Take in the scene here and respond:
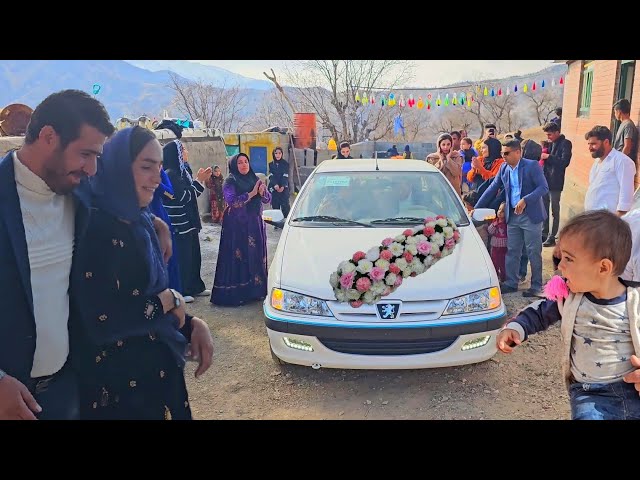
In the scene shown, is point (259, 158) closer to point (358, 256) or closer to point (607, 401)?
point (358, 256)

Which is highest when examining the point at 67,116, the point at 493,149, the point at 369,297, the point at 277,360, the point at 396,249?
the point at 67,116

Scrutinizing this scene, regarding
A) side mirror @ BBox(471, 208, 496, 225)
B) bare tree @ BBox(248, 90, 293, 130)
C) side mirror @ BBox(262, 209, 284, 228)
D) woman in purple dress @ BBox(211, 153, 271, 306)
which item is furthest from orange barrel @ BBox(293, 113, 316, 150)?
side mirror @ BBox(471, 208, 496, 225)

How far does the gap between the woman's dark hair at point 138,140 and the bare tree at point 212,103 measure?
0.89 metres

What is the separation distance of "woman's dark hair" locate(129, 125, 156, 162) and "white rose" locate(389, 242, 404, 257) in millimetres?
1336

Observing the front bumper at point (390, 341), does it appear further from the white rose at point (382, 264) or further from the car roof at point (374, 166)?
the car roof at point (374, 166)

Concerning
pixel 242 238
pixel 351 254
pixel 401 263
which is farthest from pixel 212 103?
pixel 401 263

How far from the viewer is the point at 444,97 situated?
123 inches

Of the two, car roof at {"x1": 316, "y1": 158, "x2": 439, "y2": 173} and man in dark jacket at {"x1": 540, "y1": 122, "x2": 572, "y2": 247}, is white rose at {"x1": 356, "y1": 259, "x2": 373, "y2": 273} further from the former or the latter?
man in dark jacket at {"x1": 540, "y1": 122, "x2": 572, "y2": 247}

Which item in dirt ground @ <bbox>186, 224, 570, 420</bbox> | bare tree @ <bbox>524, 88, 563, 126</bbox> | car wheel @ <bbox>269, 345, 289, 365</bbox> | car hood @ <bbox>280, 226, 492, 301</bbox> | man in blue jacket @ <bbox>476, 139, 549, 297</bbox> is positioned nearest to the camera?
dirt ground @ <bbox>186, 224, 570, 420</bbox>

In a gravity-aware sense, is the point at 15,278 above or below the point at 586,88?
below

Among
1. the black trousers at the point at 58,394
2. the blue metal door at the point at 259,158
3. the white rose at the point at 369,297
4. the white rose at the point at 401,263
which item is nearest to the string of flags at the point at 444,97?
the white rose at the point at 401,263

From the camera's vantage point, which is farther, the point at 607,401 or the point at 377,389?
the point at 377,389

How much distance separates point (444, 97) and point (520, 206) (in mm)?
1067

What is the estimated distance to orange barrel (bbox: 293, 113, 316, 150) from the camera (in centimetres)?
488
